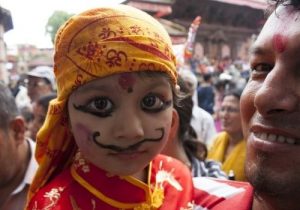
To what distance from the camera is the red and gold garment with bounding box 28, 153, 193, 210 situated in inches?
54.9

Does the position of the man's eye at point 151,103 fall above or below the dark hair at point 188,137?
above

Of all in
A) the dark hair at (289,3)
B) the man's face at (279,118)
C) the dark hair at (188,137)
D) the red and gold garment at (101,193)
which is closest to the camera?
the man's face at (279,118)

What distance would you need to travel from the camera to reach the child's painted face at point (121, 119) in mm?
1309

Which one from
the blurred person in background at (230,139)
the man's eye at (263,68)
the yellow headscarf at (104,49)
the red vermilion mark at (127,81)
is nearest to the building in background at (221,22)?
the blurred person in background at (230,139)

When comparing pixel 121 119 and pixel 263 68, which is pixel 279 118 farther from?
pixel 121 119

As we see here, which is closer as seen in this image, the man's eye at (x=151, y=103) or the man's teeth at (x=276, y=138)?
the man's teeth at (x=276, y=138)

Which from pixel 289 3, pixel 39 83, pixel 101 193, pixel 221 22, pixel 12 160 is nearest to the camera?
pixel 289 3

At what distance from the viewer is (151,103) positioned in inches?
53.7

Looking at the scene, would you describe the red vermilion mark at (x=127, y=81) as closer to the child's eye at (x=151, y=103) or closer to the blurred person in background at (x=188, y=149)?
the child's eye at (x=151, y=103)

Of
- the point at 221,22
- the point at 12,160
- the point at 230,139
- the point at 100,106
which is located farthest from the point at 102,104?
the point at 221,22

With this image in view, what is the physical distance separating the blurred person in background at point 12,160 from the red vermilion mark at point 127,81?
3.10 feet

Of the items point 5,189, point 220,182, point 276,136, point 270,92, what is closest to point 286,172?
point 276,136

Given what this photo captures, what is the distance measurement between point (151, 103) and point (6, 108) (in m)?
1.03

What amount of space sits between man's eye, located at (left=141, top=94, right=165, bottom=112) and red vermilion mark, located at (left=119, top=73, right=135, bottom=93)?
2.7 inches
